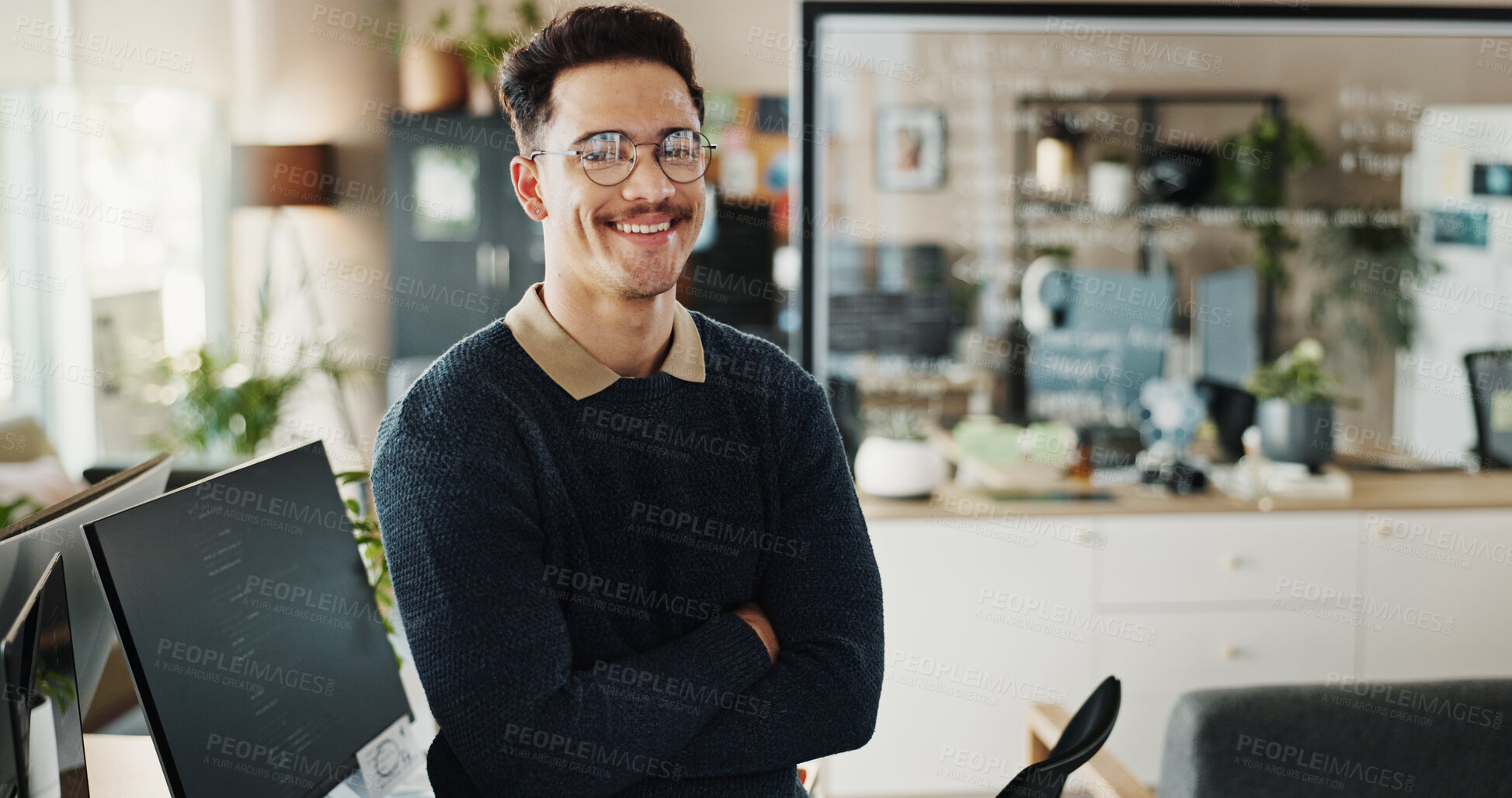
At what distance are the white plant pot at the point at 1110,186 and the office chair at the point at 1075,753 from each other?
2.20 meters

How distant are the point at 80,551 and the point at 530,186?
629mm

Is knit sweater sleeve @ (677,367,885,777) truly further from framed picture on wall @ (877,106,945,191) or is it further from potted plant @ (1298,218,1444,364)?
potted plant @ (1298,218,1444,364)

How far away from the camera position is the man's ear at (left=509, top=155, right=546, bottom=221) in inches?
52.9

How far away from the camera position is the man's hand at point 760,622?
1351mm

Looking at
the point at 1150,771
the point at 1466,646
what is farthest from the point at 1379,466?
the point at 1150,771

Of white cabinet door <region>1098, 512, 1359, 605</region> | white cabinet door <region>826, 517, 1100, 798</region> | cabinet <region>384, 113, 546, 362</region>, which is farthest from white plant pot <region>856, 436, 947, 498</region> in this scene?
cabinet <region>384, 113, 546, 362</region>

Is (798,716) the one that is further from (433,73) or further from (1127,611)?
(433,73)

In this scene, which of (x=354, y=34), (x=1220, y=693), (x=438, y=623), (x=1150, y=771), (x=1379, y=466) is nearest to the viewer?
(x=438, y=623)

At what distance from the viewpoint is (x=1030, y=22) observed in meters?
3.21

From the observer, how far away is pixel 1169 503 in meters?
3.09

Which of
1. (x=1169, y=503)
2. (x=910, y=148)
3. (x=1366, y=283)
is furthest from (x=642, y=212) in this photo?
(x=1366, y=283)

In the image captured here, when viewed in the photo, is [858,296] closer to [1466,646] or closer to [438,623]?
[1466,646]

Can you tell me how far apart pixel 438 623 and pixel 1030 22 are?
259 centimetres

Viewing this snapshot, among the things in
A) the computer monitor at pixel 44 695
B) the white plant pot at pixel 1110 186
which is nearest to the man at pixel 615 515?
the computer monitor at pixel 44 695
